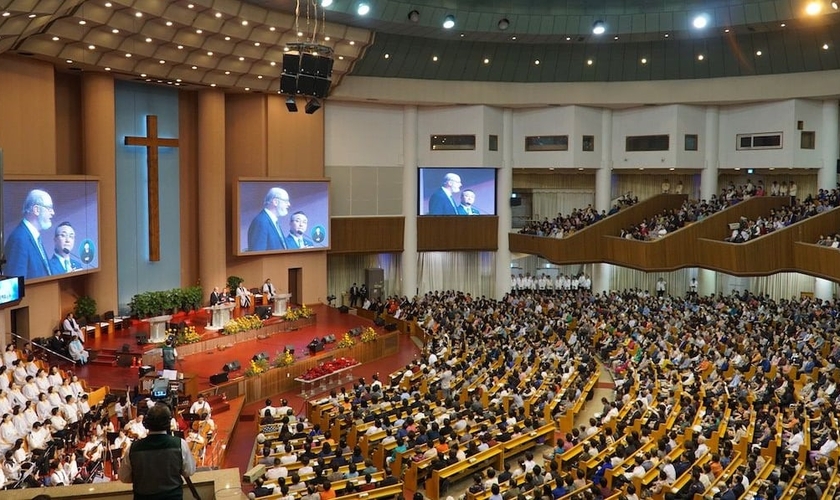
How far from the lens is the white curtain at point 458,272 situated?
1156 inches

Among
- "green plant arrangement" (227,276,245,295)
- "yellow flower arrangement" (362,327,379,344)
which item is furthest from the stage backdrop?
"yellow flower arrangement" (362,327,379,344)

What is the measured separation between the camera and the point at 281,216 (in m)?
24.3

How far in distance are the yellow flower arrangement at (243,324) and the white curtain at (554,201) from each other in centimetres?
1413

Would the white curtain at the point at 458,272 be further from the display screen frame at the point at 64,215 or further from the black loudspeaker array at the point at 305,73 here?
the black loudspeaker array at the point at 305,73

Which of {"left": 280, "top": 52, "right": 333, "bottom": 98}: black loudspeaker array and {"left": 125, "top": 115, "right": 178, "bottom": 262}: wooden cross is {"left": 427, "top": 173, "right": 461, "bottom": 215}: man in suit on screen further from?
{"left": 280, "top": 52, "right": 333, "bottom": 98}: black loudspeaker array

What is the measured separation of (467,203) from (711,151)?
8964mm

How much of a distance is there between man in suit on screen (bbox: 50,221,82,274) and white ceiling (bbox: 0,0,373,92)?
410 centimetres

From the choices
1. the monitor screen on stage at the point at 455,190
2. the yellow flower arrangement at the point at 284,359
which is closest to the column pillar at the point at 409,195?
the monitor screen on stage at the point at 455,190

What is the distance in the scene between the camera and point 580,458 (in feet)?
37.8

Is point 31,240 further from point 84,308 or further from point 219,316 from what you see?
→ point 219,316

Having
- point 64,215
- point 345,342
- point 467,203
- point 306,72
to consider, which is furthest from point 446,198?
point 64,215

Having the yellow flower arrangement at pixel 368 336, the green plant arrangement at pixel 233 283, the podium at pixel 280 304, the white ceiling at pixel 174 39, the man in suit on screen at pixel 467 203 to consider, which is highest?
the white ceiling at pixel 174 39

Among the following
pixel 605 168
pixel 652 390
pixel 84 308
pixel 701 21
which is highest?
pixel 701 21

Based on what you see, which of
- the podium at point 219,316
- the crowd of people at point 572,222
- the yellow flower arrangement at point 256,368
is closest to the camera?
the yellow flower arrangement at point 256,368
